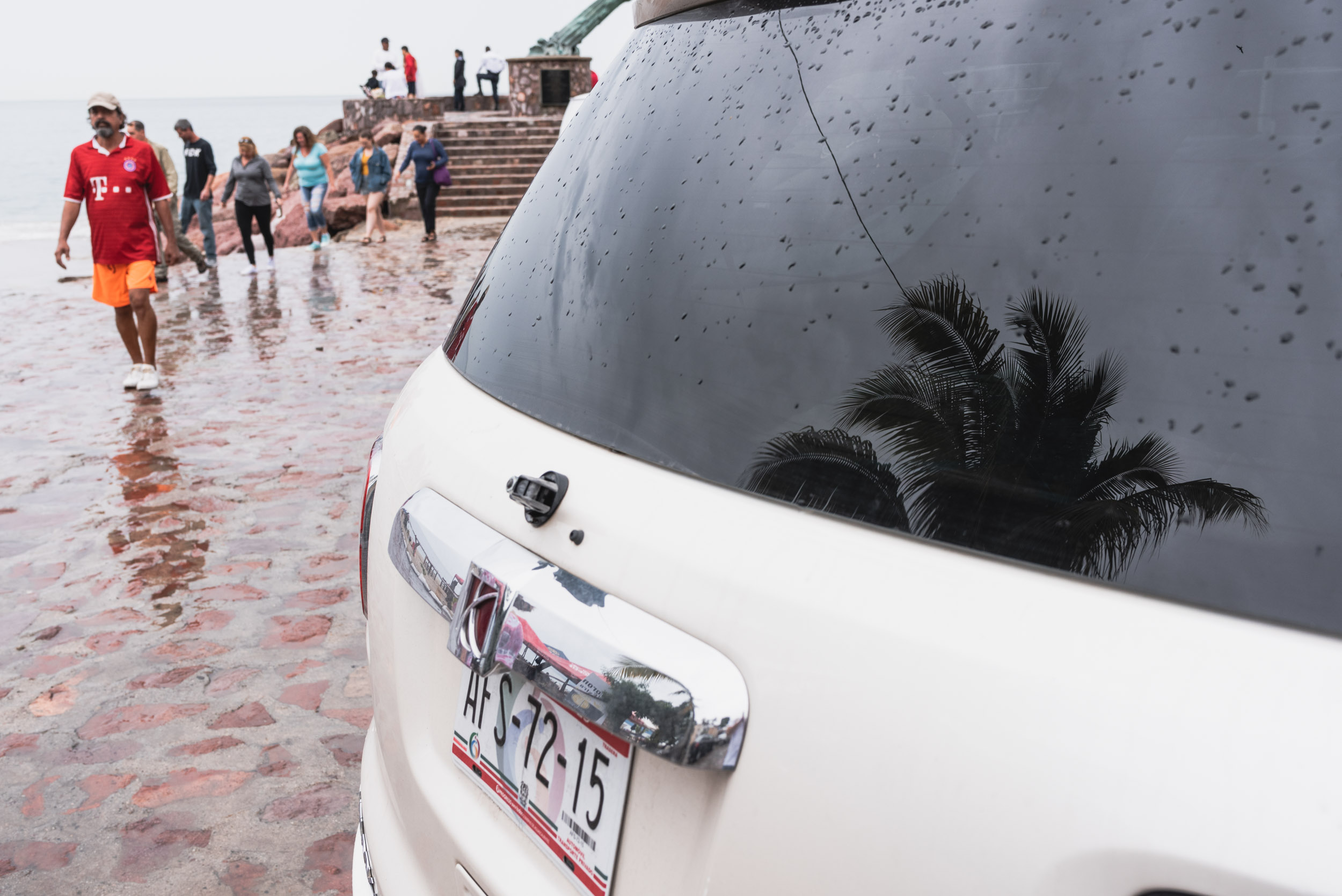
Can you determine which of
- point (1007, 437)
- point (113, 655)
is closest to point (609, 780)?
point (1007, 437)

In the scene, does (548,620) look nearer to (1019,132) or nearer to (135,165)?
(1019,132)

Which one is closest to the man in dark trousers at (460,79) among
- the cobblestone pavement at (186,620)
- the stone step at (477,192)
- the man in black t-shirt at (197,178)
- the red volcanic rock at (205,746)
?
the stone step at (477,192)

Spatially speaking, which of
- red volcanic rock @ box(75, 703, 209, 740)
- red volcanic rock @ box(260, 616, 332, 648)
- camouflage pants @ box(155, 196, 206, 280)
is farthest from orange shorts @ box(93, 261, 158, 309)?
camouflage pants @ box(155, 196, 206, 280)

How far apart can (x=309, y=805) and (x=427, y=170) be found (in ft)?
52.7

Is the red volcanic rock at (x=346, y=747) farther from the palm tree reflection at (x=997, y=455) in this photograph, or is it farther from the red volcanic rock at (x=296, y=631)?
the palm tree reflection at (x=997, y=455)

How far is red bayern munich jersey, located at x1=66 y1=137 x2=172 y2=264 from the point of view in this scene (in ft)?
22.1

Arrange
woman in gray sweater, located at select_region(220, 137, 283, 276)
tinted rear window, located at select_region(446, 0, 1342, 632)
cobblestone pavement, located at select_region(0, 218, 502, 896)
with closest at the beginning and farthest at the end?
1. tinted rear window, located at select_region(446, 0, 1342, 632)
2. cobblestone pavement, located at select_region(0, 218, 502, 896)
3. woman in gray sweater, located at select_region(220, 137, 283, 276)

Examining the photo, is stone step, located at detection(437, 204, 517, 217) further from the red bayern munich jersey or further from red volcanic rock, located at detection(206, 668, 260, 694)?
red volcanic rock, located at detection(206, 668, 260, 694)

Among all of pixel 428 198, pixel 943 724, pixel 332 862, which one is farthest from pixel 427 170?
pixel 943 724

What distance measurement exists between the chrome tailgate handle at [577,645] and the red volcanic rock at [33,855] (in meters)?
1.65

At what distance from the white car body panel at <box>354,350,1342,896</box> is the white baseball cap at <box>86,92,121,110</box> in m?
6.88

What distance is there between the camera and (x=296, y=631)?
12.7 ft

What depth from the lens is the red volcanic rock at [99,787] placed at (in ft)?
9.13

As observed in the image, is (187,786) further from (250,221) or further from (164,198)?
(250,221)
